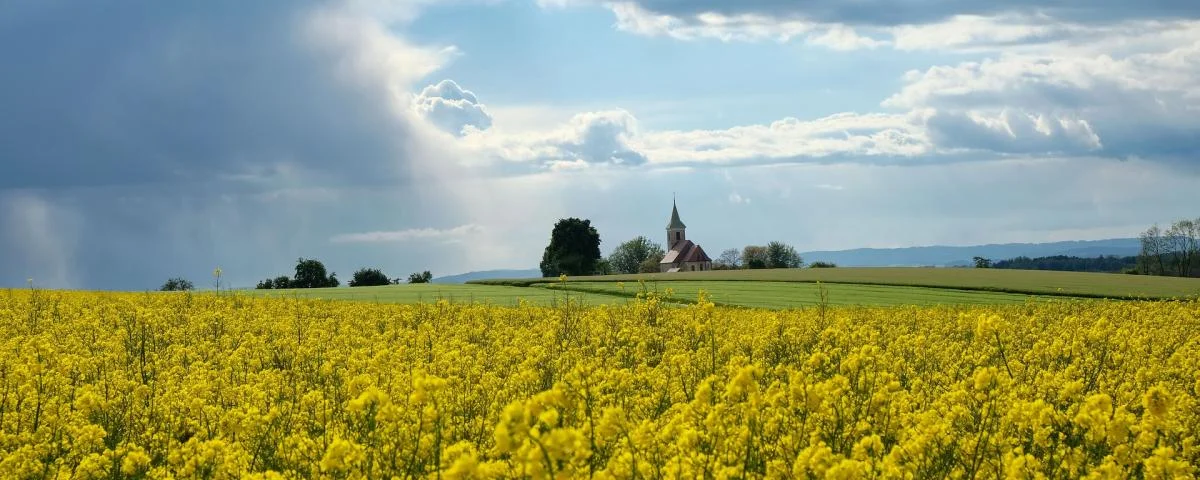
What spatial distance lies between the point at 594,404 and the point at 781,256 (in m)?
166

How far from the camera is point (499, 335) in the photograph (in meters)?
16.5

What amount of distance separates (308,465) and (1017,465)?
17.0 feet

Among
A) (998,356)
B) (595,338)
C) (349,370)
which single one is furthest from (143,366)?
(998,356)

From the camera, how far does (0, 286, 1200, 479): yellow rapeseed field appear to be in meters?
5.56

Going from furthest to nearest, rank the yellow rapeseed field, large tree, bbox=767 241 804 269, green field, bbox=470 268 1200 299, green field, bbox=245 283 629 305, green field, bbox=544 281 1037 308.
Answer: large tree, bbox=767 241 804 269 → green field, bbox=470 268 1200 299 → green field, bbox=544 281 1037 308 → green field, bbox=245 283 629 305 → the yellow rapeseed field

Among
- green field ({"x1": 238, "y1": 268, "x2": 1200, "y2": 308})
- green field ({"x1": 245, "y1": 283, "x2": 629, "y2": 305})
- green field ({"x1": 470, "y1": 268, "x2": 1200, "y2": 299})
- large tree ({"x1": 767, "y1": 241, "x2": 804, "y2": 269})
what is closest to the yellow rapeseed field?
green field ({"x1": 245, "y1": 283, "x2": 629, "y2": 305})

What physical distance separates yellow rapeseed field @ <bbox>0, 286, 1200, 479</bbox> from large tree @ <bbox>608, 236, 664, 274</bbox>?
157004 millimetres

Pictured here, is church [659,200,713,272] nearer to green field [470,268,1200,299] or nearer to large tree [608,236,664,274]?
large tree [608,236,664,274]

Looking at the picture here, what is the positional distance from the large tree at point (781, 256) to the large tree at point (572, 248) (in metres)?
59.0

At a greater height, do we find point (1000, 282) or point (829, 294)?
point (1000, 282)

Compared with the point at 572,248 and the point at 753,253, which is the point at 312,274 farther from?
the point at 753,253

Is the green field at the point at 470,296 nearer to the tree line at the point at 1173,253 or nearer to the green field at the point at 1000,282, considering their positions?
the green field at the point at 1000,282

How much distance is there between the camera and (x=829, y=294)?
46875 mm

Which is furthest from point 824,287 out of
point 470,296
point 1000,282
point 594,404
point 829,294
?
point 594,404
